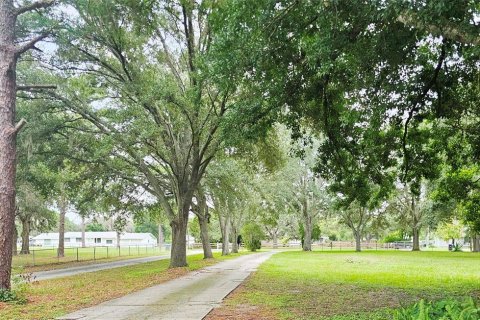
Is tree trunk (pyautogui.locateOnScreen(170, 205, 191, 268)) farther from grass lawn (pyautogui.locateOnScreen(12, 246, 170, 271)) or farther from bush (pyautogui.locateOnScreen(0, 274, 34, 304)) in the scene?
bush (pyautogui.locateOnScreen(0, 274, 34, 304))

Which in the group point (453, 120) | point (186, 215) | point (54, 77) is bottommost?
point (186, 215)

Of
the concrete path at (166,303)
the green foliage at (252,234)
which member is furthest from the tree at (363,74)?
the green foliage at (252,234)

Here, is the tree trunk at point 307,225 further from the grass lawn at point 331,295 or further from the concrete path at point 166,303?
the concrete path at point 166,303

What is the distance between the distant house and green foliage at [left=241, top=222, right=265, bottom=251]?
4716cm


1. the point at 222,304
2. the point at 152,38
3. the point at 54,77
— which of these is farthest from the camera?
the point at 152,38

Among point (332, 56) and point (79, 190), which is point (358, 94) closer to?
point (332, 56)

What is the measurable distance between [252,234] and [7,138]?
37.9 m

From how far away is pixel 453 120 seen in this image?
1224 cm

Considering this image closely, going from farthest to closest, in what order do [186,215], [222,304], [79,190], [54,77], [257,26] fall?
1. [79,190]
2. [186,215]
3. [54,77]
4. [222,304]
5. [257,26]

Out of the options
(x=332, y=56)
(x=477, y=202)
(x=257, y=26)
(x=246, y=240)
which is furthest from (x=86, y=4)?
(x=246, y=240)

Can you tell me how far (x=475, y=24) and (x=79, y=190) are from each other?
847 inches

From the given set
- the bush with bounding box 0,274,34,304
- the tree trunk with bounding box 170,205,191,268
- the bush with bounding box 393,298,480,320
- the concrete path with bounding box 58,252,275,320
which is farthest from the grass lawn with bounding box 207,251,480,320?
the tree trunk with bounding box 170,205,191,268

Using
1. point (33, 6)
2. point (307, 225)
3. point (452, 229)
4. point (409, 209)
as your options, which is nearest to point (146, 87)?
point (33, 6)

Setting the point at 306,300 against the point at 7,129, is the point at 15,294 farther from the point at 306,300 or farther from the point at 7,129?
the point at 306,300
